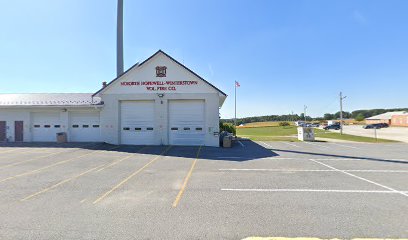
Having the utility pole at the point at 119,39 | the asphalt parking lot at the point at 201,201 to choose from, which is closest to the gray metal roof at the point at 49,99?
the utility pole at the point at 119,39

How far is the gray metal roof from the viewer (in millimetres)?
20489

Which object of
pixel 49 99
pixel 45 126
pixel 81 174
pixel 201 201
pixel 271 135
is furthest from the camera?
pixel 271 135

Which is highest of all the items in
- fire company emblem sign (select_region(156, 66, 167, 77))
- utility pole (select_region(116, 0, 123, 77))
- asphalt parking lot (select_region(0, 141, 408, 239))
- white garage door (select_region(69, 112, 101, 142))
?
utility pole (select_region(116, 0, 123, 77))

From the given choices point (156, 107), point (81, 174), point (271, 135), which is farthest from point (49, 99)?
point (271, 135)

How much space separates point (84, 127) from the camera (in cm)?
2031

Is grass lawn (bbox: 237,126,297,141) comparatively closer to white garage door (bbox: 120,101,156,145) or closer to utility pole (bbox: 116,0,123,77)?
white garage door (bbox: 120,101,156,145)

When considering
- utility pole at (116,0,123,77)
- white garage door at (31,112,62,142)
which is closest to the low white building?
white garage door at (31,112,62,142)

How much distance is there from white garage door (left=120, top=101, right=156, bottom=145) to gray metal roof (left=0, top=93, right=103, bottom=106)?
266 centimetres

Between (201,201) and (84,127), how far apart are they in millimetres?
17799

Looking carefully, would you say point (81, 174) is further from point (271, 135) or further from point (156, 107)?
point (271, 135)

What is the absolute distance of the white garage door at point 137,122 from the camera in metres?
19.2

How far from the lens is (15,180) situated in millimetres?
8297

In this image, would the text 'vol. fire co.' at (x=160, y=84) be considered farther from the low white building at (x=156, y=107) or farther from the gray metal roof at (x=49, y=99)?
the gray metal roof at (x=49, y=99)

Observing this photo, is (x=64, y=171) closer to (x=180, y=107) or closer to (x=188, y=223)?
(x=188, y=223)
